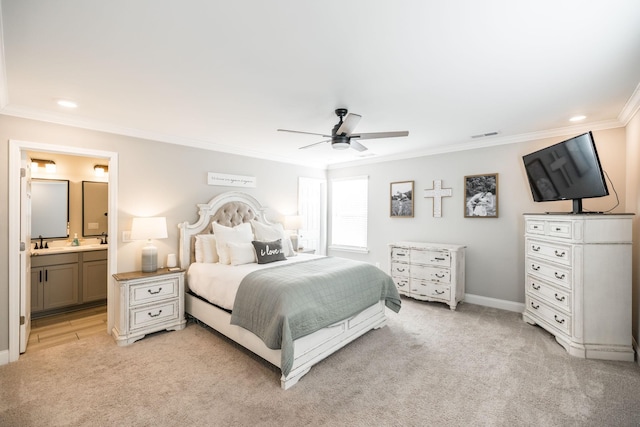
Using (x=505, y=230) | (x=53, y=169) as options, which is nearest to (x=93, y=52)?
(x=53, y=169)

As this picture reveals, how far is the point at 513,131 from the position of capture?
394cm

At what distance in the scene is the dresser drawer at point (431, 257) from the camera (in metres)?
4.36

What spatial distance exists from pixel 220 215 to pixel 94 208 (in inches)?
84.0

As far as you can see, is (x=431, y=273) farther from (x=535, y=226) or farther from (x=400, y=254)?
(x=535, y=226)

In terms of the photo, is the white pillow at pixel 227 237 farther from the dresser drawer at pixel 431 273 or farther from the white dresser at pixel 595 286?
the white dresser at pixel 595 286

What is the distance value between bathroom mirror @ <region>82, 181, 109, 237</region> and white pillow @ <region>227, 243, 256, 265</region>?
258cm

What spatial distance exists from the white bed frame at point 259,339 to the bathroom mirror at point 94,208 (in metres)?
1.75

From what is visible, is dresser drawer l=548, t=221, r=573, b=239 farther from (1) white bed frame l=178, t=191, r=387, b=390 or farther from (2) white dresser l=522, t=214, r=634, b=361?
(1) white bed frame l=178, t=191, r=387, b=390

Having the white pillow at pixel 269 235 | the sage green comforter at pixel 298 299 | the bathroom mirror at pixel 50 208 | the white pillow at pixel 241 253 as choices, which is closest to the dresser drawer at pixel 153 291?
the white pillow at pixel 241 253

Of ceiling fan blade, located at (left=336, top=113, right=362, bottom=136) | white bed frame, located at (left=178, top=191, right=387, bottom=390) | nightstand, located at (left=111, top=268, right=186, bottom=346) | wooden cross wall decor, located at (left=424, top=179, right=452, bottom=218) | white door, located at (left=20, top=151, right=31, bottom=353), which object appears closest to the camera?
white bed frame, located at (left=178, top=191, right=387, bottom=390)

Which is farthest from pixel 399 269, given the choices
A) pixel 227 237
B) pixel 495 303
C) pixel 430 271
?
pixel 227 237

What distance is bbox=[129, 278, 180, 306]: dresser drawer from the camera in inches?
131

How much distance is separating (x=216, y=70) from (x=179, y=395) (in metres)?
2.60

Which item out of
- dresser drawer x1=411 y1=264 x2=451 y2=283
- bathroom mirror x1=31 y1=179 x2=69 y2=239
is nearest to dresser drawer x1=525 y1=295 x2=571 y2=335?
dresser drawer x1=411 y1=264 x2=451 y2=283
